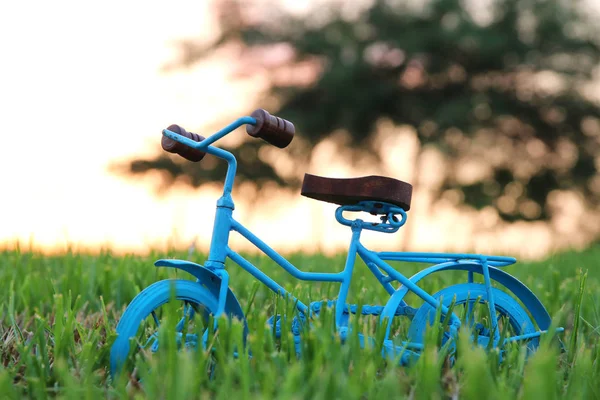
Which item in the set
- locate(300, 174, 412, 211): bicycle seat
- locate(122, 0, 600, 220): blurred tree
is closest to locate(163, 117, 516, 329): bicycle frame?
locate(300, 174, 412, 211): bicycle seat

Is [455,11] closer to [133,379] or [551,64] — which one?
[551,64]

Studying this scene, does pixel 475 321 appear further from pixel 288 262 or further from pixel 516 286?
pixel 288 262

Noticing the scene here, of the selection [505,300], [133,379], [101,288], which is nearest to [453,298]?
[505,300]

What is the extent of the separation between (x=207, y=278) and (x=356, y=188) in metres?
0.69

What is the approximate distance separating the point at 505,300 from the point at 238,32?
1696 cm

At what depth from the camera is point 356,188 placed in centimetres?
262

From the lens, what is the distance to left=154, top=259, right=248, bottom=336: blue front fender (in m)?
2.33

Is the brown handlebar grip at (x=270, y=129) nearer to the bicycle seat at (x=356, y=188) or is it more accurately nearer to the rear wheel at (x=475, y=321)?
the bicycle seat at (x=356, y=188)

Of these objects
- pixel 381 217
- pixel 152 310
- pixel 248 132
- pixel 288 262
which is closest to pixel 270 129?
pixel 248 132

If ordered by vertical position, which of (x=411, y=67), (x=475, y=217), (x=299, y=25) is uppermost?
(x=299, y=25)

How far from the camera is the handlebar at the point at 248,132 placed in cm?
241

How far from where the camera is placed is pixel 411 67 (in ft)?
58.2

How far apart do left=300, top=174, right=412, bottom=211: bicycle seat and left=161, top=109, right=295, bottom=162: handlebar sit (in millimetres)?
248

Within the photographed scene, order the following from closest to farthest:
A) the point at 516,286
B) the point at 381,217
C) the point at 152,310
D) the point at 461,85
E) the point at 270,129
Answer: the point at 152,310, the point at 270,129, the point at 381,217, the point at 516,286, the point at 461,85
